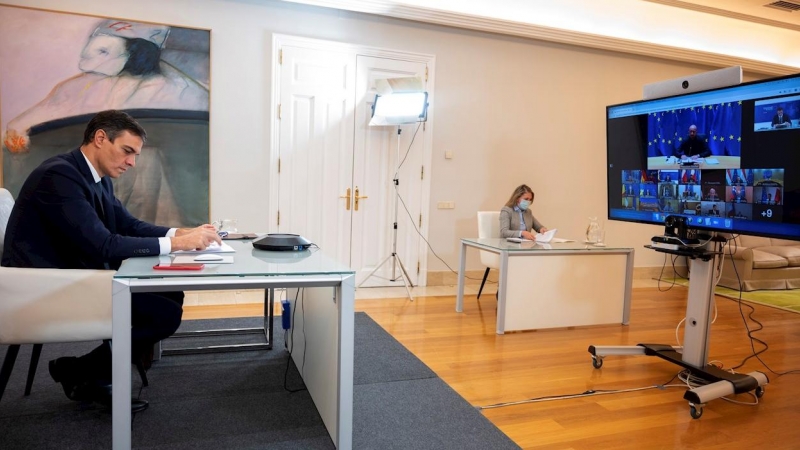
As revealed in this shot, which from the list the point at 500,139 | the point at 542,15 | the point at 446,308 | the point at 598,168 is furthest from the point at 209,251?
the point at 598,168

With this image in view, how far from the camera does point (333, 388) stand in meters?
2.06

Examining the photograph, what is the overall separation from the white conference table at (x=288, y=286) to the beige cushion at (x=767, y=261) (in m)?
5.59

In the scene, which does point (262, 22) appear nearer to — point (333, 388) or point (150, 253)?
point (150, 253)

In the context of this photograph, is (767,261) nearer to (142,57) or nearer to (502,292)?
(502,292)

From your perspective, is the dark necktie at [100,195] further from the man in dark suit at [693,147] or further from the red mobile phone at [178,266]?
the man in dark suit at [693,147]

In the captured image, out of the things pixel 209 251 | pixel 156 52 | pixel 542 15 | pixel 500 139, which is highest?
pixel 542 15

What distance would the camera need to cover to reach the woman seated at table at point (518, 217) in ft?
15.5

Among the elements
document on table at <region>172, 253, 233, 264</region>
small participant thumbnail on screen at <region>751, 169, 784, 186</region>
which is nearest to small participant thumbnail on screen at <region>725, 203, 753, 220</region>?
small participant thumbnail on screen at <region>751, 169, 784, 186</region>

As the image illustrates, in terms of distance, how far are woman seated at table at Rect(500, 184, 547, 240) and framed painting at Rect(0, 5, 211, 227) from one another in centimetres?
270

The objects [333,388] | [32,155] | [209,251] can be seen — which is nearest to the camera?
[333,388]

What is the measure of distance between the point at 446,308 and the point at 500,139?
2.17 m

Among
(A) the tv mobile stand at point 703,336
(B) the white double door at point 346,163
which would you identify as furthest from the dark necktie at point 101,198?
(A) the tv mobile stand at point 703,336

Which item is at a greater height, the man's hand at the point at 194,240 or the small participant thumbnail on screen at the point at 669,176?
the small participant thumbnail on screen at the point at 669,176

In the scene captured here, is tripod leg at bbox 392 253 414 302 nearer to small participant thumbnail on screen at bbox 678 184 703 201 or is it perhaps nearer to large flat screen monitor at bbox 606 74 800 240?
large flat screen monitor at bbox 606 74 800 240
